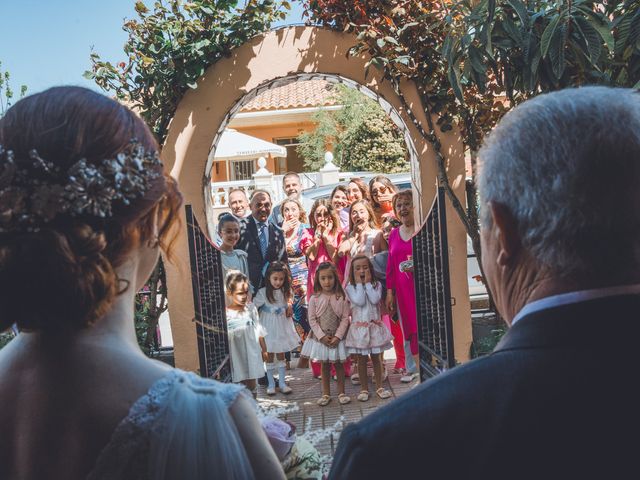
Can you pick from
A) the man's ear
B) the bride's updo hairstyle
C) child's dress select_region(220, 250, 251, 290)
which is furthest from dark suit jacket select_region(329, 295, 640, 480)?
child's dress select_region(220, 250, 251, 290)

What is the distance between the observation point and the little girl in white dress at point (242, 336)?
579 centimetres

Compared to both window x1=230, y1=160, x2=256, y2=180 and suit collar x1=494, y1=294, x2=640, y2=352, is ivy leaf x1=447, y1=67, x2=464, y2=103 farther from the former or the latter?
window x1=230, y1=160, x2=256, y2=180

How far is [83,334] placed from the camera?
4.11 feet

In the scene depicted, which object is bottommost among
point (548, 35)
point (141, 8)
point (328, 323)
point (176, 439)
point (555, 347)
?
point (328, 323)

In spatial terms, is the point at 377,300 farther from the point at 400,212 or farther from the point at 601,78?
the point at 601,78

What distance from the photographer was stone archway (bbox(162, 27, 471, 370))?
5844 mm

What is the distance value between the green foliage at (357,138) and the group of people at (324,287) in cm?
1139

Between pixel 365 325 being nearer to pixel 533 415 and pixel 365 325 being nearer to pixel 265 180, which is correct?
pixel 533 415

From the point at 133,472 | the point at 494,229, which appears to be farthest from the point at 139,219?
the point at 494,229

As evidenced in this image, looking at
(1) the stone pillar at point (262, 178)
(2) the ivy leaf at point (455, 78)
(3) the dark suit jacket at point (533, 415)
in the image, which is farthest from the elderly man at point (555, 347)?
(1) the stone pillar at point (262, 178)

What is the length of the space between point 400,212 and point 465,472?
536 centimetres

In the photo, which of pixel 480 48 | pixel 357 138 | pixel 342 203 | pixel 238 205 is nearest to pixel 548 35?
pixel 480 48

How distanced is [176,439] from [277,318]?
5.22 m

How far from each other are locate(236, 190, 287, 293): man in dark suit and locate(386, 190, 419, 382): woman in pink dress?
122 cm
